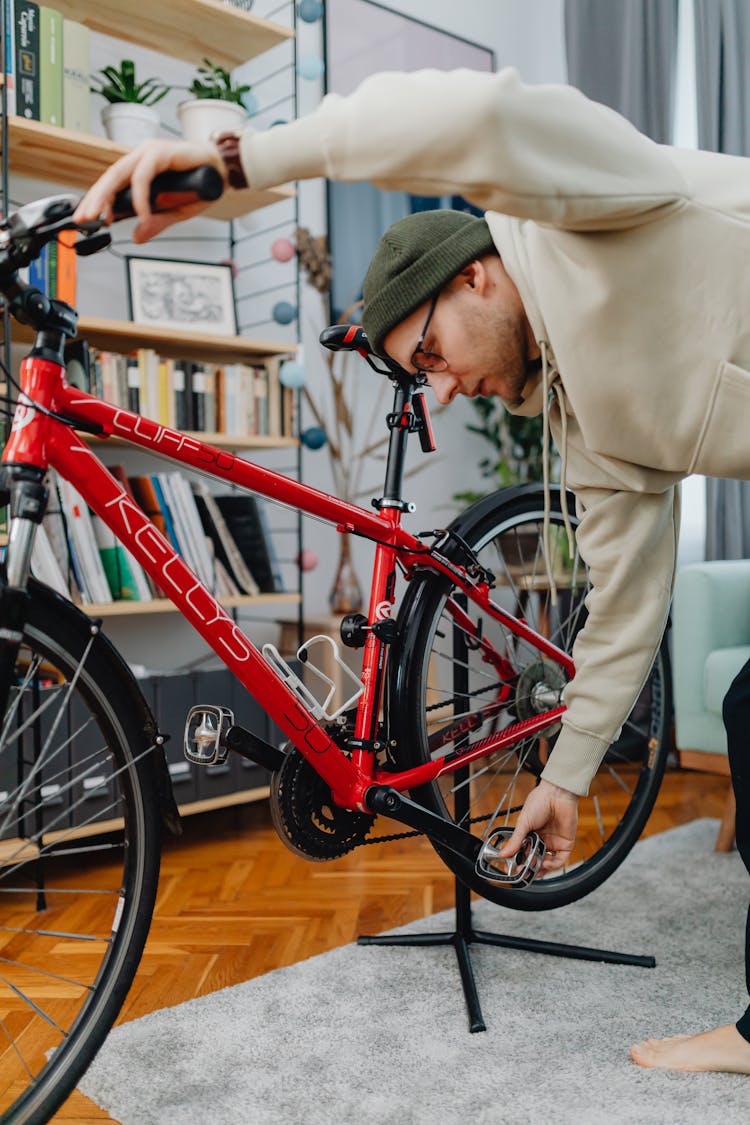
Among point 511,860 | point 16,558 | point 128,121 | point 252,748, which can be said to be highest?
point 128,121

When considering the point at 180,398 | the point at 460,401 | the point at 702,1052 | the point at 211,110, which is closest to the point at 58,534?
the point at 180,398

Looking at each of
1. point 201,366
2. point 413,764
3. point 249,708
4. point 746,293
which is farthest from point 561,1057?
point 201,366

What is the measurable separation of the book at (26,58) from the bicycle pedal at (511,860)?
Result: 62.9 inches

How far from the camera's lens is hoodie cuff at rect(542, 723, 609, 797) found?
3.61ft

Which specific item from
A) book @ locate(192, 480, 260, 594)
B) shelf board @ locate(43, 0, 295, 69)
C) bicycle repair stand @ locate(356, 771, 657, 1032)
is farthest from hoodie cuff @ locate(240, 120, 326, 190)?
shelf board @ locate(43, 0, 295, 69)

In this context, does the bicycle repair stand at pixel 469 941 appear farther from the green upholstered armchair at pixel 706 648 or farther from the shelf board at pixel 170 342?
the shelf board at pixel 170 342

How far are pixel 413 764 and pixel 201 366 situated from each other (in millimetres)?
1184

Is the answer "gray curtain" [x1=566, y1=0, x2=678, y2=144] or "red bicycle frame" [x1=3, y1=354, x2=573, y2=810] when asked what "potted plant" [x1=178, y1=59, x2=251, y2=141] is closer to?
"red bicycle frame" [x1=3, y1=354, x2=573, y2=810]

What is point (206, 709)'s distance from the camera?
1.19 metres

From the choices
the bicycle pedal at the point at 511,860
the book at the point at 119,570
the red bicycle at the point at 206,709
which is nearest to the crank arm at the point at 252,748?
the red bicycle at the point at 206,709

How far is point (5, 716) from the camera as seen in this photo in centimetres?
96

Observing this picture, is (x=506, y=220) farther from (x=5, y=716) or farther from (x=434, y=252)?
(x=5, y=716)

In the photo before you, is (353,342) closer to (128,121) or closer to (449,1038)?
(449,1038)

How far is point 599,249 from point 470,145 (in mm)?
157
